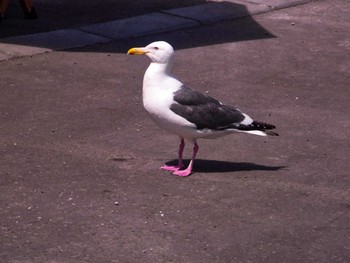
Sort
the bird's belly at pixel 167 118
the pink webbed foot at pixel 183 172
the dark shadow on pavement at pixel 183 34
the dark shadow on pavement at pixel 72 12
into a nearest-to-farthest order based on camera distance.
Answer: the bird's belly at pixel 167 118, the pink webbed foot at pixel 183 172, the dark shadow on pavement at pixel 183 34, the dark shadow on pavement at pixel 72 12

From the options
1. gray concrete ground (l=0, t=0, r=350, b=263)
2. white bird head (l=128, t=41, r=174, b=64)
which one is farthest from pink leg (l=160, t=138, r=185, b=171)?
white bird head (l=128, t=41, r=174, b=64)

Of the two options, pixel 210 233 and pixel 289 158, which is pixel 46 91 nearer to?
pixel 289 158

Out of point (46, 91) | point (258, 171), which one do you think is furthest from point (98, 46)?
point (258, 171)

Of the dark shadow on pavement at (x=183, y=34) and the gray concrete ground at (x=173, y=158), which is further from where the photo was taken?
the dark shadow on pavement at (x=183, y=34)

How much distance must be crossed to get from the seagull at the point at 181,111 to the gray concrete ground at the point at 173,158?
35cm

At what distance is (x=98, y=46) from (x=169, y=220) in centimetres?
526

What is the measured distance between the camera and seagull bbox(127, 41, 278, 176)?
→ 8.03 m

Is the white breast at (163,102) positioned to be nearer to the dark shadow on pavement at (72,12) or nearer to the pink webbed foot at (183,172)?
the pink webbed foot at (183,172)

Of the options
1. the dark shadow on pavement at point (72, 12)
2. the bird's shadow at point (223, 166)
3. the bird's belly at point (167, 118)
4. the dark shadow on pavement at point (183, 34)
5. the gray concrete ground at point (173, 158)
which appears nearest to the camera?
the gray concrete ground at point (173, 158)

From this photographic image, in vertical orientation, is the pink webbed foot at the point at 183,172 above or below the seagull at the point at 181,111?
below

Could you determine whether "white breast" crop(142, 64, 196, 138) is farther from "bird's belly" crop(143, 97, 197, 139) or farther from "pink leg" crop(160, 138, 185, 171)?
"pink leg" crop(160, 138, 185, 171)

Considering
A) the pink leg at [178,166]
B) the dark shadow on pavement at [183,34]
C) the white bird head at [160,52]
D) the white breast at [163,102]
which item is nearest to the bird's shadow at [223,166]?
the pink leg at [178,166]

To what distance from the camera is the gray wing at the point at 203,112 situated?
8047 millimetres

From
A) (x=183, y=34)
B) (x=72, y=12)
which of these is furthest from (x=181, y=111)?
(x=72, y=12)
